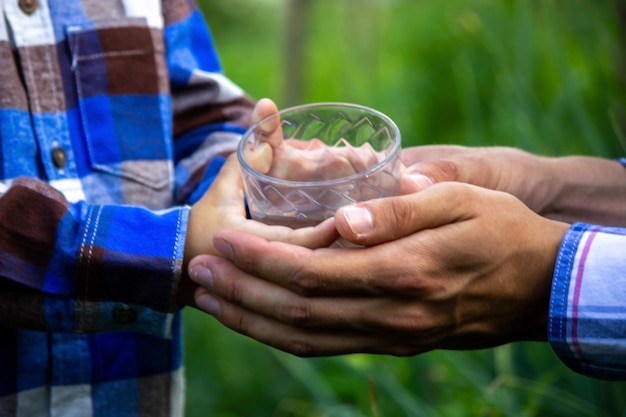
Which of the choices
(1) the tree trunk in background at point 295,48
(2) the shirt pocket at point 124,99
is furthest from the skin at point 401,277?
(1) the tree trunk in background at point 295,48

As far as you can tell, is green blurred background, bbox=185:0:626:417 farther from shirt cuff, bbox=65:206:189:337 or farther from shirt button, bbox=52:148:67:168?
shirt button, bbox=52:148:67:168

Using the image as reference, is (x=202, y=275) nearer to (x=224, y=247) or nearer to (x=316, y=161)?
(x=224, y=247)

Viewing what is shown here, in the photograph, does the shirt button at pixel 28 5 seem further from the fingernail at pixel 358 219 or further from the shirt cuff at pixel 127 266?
the fingernail at pixel 358 219

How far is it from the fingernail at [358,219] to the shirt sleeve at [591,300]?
27 centimetres

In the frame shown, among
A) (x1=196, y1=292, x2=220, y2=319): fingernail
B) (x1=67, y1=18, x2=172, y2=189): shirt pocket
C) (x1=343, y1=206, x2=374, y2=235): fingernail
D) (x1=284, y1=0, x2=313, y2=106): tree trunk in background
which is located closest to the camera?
(x1=343, y1=206, x2=374, y2=235): fingernail

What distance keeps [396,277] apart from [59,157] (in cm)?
49

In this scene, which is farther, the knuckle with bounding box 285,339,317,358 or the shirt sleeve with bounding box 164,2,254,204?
the shirt sleeve with bounding box 164,2,254,204

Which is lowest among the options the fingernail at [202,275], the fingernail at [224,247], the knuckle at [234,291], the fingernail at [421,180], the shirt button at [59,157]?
the knuckle at [234,291]

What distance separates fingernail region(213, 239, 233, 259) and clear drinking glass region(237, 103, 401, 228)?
0.08 m

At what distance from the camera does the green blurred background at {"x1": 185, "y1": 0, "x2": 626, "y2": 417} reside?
1.68 m

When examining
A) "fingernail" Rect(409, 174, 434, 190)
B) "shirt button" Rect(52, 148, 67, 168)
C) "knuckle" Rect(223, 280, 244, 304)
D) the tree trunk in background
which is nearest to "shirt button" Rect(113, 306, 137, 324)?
"knuckle" Rect(223, 280, 244, 304)

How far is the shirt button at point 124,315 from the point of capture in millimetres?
1094

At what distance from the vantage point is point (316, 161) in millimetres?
1235

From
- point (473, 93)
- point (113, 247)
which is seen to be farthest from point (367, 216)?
point (473, 93)
